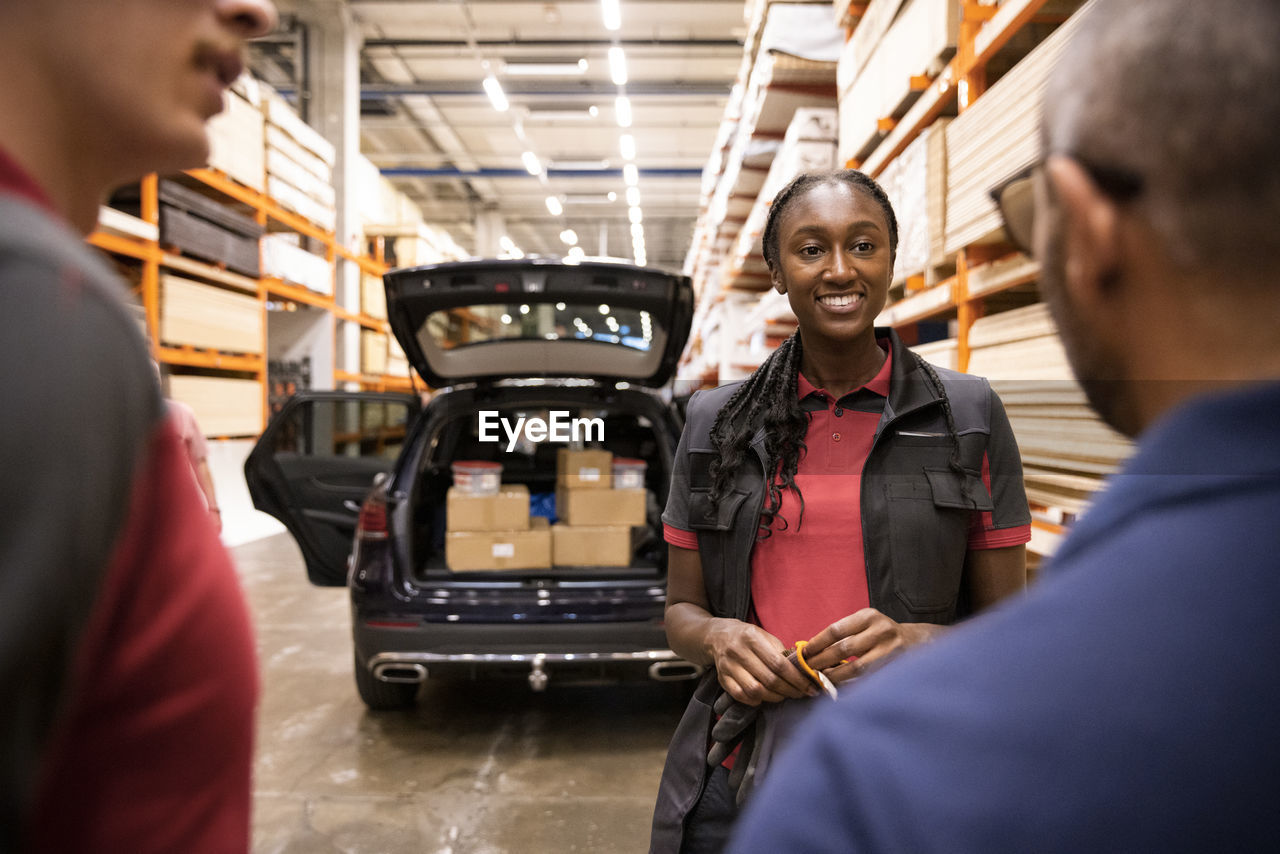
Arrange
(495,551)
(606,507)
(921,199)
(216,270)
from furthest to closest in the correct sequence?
(216,270), (606,507), (495,551), (921,199)

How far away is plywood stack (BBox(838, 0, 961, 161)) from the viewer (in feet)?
6.55

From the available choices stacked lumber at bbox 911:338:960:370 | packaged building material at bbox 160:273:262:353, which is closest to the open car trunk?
stacked lumber at bbox 911:338:960:370

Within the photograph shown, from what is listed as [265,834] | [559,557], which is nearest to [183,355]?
[559,557]

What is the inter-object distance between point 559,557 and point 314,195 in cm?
542

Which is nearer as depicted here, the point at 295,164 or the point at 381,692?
the point at 381,692

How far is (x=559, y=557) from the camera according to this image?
3148 mm

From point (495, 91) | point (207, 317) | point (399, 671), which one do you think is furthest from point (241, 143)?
point (495, 91)

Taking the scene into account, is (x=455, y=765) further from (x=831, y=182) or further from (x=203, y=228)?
(x=203, y=228)

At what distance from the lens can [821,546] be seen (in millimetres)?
1059

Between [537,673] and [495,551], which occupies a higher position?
[495,551]

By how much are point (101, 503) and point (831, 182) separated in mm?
1033

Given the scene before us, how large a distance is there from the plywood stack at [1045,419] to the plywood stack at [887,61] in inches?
31.4

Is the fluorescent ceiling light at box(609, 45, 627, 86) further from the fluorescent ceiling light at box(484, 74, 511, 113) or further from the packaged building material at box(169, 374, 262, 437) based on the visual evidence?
the packaged building material at box(169, 374, 262, 437)

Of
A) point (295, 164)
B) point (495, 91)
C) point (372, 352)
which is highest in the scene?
point (495, 91)
